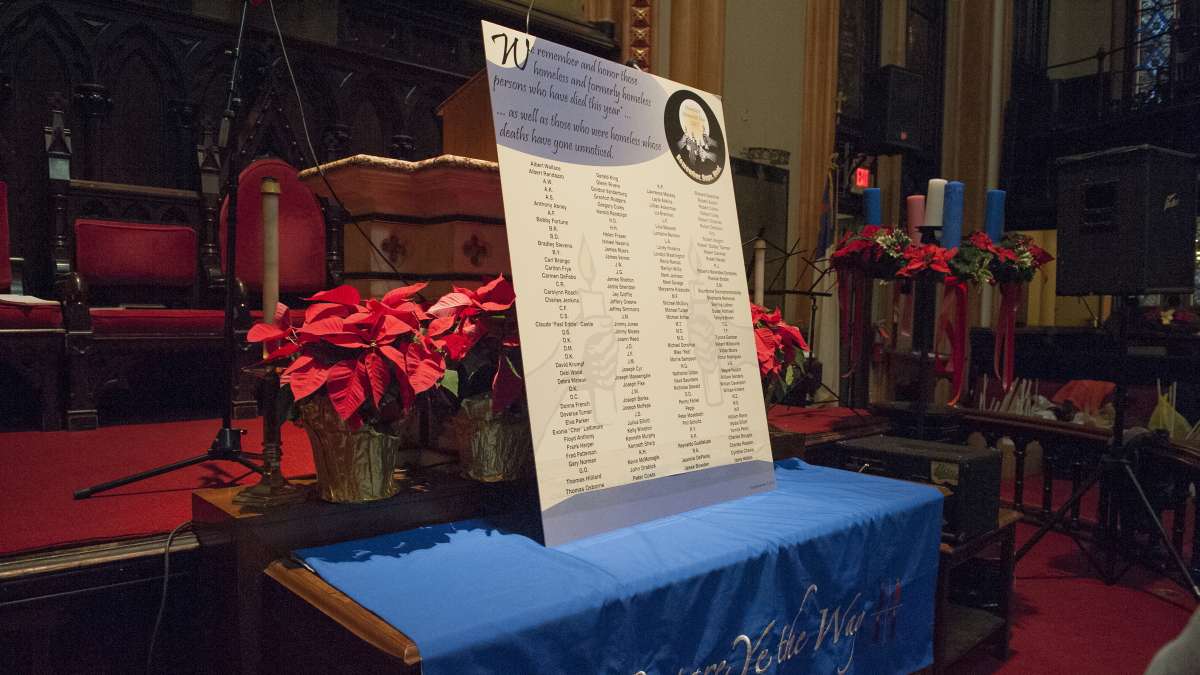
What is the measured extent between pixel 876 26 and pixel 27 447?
7683mm

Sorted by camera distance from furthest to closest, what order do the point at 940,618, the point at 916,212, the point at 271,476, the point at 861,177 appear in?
the point at 861,177 < the point at 916,212 < the point at 940,618 < the point at 271,476

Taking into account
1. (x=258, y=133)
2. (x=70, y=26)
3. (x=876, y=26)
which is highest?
(x=876, y=26)

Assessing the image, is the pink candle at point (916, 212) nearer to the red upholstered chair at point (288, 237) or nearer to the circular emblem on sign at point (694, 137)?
the circular emblem on sign at point (694, 137)

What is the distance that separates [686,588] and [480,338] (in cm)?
55

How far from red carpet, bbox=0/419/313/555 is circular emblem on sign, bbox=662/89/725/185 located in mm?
1316

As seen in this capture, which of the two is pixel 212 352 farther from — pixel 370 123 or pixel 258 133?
pixel 370 123

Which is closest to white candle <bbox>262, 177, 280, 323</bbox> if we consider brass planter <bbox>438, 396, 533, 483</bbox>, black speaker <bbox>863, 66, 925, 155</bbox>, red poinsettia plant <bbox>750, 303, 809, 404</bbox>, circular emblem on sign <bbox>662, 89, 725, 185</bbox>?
brass planter <bbox>438, 396, 533, 483</bbox>

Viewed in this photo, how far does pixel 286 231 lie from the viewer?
11.8 ft

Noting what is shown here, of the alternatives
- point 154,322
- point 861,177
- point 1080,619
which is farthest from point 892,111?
point 154,322

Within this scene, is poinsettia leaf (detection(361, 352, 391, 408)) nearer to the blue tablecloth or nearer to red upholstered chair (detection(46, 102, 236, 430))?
the blue tablecloth

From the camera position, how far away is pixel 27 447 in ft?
7.86

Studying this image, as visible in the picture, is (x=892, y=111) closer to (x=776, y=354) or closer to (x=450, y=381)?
(x=776, y=354)

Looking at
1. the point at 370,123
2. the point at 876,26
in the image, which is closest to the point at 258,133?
the point at 370,123

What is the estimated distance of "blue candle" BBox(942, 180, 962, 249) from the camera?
2.71 meters
